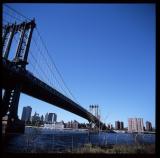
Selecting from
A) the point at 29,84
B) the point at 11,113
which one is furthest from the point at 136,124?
the point at 11,113

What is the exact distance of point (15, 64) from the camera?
22172 millimetres

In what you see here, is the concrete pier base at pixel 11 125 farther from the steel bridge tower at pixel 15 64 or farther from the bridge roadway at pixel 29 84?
the bridge roadway at pixel 29 84

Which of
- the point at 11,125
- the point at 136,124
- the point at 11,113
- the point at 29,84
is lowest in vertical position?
the point at 136,124

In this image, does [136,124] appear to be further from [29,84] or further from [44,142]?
[29,84]

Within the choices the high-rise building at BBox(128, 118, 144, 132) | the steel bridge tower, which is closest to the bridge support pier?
the steel bridge tower

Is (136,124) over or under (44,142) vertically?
under

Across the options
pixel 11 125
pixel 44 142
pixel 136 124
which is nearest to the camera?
pixel 11 125

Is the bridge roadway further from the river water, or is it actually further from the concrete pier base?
the river water

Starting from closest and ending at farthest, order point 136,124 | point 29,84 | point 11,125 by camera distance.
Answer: point 11,125 < point 29,84 < point 136,124

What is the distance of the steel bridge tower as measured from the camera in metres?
19.3

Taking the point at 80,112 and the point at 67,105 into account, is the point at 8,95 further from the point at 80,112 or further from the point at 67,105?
the point at 80,112

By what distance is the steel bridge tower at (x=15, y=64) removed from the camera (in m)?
19.3
